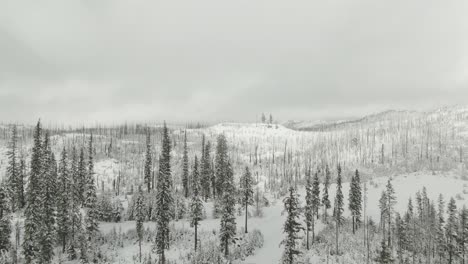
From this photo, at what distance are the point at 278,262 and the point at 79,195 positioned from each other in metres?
46.0

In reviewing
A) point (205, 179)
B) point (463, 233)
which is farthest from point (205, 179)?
point (463, 233)

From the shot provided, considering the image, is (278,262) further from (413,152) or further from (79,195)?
(413,152)

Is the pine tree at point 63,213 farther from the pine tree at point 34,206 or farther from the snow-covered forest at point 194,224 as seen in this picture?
the pine tree at point 34,206

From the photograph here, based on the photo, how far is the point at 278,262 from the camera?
2258 inches

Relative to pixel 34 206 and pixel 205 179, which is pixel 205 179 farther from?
pixel 34 206

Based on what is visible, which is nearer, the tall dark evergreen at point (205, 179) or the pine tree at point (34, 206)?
the pine tree at point (34, 206)

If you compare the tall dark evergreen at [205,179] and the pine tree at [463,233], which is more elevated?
the tall dark evergreen at [205,179]

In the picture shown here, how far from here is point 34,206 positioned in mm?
42062

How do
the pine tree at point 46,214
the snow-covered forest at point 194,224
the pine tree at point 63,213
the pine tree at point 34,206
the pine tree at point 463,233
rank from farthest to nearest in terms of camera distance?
the pine tree at point 463,233
the pine tree at point 63,213
the snow-covered forest at point 194,224
the pine tree at point 46,214
the pine tree at point 34,206

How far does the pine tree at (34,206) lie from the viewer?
133 feet

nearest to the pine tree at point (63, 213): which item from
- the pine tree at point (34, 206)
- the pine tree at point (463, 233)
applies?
the pine tree at point (34, 206)

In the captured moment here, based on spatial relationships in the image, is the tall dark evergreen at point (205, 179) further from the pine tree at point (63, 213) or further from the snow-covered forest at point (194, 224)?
the pine tree at point (63, 213)

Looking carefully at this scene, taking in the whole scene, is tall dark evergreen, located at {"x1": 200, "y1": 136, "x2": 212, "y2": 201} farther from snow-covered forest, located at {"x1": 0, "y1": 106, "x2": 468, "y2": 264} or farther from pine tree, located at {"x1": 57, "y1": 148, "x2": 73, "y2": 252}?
pine tree, located at {"x1": 57, "y1": 148, "x2": 73, "y2": 252}

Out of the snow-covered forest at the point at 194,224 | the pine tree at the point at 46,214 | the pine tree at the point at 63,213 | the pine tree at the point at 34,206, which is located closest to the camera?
the pine tree at the point at 34,206
